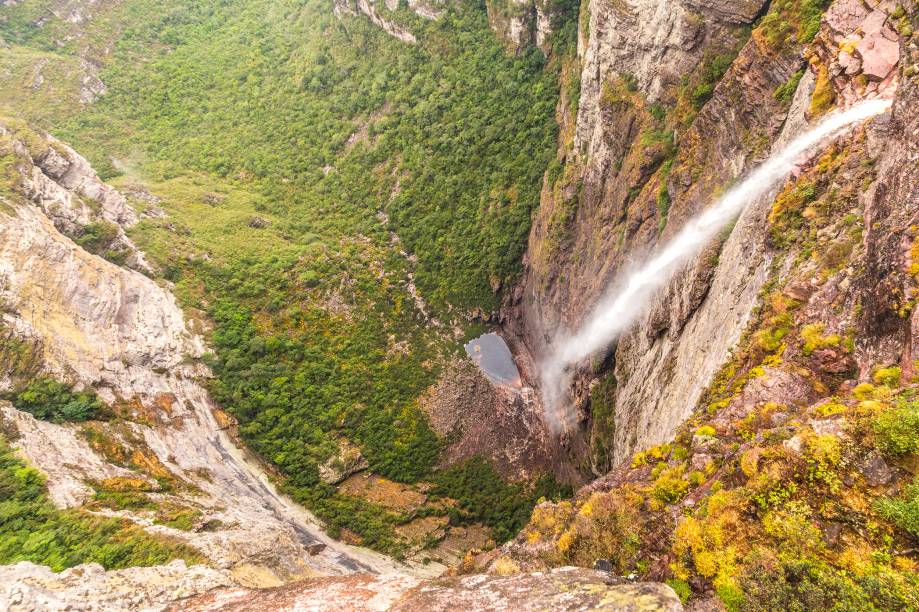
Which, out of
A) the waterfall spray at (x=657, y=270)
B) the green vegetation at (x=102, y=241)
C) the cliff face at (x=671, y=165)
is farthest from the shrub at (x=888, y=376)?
the green vegetation at (x=102, y=241)

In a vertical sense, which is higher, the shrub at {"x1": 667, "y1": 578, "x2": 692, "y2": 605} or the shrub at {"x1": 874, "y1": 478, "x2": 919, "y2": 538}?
the shrub at {"x1": 874, "y1": 478, "x2": 919, "y2": 538}

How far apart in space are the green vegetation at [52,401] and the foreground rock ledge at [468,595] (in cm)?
1985

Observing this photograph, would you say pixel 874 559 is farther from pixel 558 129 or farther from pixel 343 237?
pixel 343 237

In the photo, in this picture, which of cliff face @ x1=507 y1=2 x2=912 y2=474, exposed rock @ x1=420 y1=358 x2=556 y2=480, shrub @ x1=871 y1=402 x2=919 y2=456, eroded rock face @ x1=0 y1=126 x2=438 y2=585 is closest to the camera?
shrub @ x1=871 y1=402 x2=919 y2=456

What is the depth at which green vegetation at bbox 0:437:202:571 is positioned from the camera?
73.4 ft

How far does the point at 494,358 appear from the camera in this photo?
54.0 meters

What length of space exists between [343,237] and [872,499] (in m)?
54.2

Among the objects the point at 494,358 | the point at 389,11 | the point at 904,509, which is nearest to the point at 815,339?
the point at 904,509

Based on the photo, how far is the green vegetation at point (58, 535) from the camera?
73.4 feet

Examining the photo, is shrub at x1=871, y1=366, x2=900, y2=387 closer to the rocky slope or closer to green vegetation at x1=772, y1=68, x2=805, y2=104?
the rocky slope

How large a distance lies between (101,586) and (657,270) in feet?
110

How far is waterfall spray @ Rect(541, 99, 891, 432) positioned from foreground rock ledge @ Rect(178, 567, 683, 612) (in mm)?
18846

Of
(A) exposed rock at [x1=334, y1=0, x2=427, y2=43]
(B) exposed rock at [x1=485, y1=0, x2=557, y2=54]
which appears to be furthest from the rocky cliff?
(A) exposed rock at [x1=334, y1=0, x2=427, y2=43]

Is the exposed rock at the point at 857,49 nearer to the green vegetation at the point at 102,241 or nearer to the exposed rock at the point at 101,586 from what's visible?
the exposed rock at the point at 101,586
